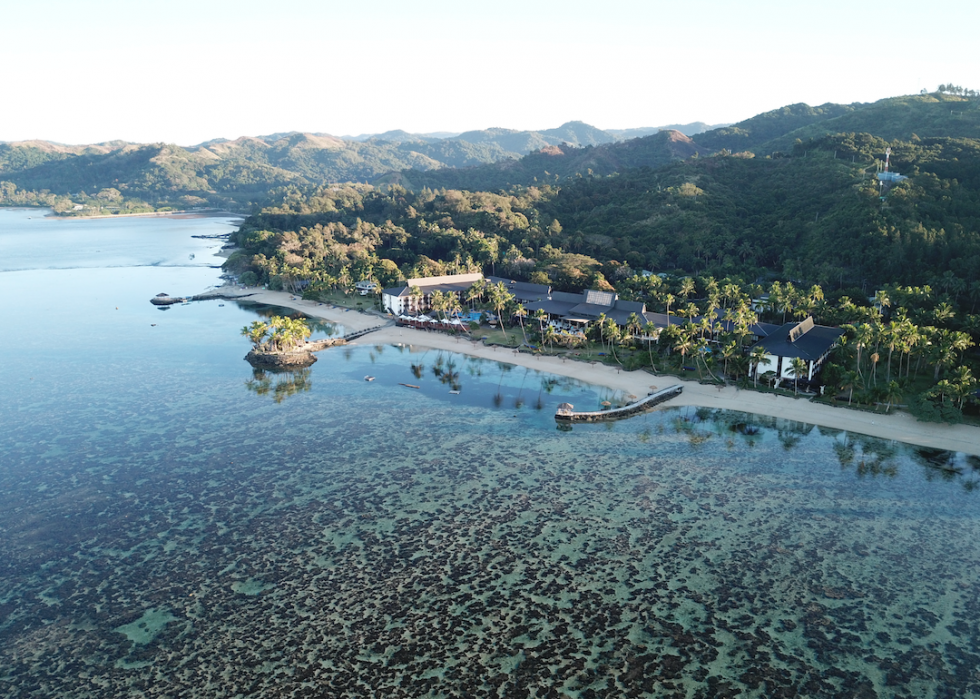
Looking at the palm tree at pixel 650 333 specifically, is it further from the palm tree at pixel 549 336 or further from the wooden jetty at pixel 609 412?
the wooden jetty at pixel 609 412

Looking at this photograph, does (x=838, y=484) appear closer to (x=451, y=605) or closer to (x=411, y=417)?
(x=451, y=605)

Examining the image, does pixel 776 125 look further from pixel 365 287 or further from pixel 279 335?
pixel 279 335

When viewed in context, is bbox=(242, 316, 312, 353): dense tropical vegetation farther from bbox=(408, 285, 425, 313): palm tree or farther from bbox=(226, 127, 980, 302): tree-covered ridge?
bbox=(226, 127, 980, 302): tree-covered ridge

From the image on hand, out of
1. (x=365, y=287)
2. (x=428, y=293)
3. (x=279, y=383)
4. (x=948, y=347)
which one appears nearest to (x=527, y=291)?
(x=428, y=293)

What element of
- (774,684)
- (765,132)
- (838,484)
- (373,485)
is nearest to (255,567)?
(373,485)

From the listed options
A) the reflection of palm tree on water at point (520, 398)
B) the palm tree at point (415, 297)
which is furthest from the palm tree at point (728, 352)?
the palm tree at point (415, 297)

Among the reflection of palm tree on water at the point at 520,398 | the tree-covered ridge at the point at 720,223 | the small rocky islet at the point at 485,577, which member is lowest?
the small rocky islet at the point at 485,577
